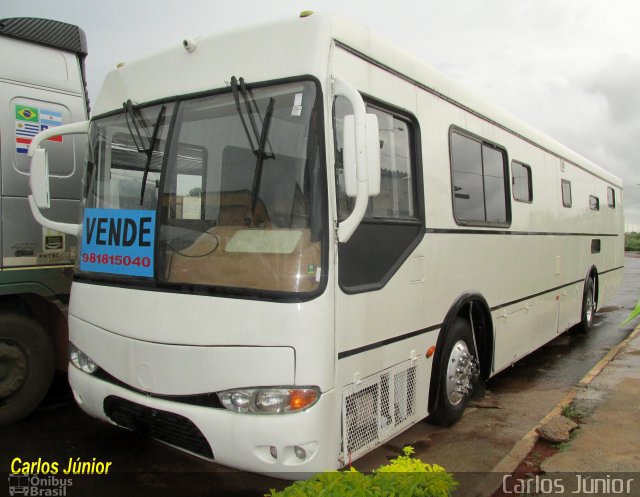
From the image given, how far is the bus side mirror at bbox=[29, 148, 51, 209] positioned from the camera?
3.96 metres

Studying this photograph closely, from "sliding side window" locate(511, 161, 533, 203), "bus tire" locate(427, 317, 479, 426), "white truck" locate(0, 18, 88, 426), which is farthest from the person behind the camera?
"sliding side window" locate(511, 161, 533, 203)

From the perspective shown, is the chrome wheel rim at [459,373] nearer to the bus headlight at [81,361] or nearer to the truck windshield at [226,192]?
the truck windshield at [226,192]

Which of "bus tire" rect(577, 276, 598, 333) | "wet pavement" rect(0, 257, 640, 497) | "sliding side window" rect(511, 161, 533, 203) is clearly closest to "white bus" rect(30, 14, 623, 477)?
"wet pavement" rect(0, 257, 640, 497)

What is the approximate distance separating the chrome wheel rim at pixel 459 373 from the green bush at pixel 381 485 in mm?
2239

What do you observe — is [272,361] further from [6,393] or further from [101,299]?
[6,393]

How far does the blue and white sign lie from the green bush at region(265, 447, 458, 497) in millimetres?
1752

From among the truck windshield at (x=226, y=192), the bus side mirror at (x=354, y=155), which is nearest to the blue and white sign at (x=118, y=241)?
the truck windshield at (x=226, y=192)

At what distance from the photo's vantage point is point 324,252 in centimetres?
291

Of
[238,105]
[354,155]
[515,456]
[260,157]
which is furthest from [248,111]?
[515,456]

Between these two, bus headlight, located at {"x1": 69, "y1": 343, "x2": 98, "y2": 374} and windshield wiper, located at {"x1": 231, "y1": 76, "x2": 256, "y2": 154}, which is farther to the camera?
bus headlight, located at {"x1": 69, "y1": 343, "x2": 98, "y2": 374}

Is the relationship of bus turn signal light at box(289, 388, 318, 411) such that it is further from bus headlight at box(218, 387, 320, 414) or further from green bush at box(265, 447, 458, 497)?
green bush at box(265, 447, 458, 497)

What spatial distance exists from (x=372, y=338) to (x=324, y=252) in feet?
2.43

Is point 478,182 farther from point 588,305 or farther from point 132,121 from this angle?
point 588,305

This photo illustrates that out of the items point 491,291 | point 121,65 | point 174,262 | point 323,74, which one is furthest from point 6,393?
point 491,291
